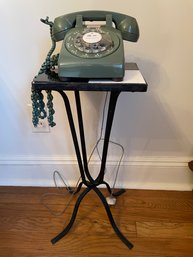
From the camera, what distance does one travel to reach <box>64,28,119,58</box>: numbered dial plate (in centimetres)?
80

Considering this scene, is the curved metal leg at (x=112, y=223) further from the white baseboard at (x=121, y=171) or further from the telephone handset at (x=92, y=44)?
the telephone handset at (x=92, y=44)

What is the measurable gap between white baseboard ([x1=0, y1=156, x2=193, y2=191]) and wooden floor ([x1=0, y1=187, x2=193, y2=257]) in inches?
2.2

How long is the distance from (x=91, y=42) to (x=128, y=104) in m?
0.53

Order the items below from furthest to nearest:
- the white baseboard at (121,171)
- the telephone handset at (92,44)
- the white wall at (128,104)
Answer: the white baseboard at (121,171)
the white wall at (128,104)
the telephone handset at (92,44)

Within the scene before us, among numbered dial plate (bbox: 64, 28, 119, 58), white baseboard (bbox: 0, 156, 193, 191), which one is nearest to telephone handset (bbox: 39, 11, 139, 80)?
numbered dial plate (bbox: 64, 28, 119, 58)

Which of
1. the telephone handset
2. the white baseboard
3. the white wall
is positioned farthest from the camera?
the white baseboard

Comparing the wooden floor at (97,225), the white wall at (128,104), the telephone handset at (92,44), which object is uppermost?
the telephone handset at (92,44)

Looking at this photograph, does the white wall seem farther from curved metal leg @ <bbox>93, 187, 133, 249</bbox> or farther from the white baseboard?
curved metal leg @ <bbox>93, 187, 133, 249</bbox>

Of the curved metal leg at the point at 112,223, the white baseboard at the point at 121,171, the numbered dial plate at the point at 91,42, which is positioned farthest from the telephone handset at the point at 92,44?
the white baseboard at the point at 121,171

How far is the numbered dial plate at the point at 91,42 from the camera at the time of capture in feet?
2.61

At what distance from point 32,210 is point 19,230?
0.13 meters

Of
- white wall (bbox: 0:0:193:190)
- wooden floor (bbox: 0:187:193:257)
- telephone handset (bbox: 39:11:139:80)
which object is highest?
telephone handset (bbox: 39:11:139:80)

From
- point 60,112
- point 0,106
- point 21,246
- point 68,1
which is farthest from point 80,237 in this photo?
point 68,1

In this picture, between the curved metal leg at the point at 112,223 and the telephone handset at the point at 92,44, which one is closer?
the telephone handset at the point at 92,44
